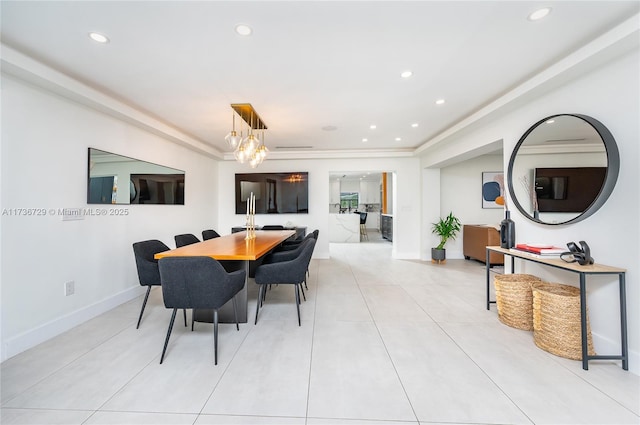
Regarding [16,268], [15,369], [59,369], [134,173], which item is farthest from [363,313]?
[134,173]

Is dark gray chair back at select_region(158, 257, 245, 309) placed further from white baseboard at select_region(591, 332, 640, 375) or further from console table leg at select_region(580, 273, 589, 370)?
white baseboard at select_region(591, 332, 640, 375)

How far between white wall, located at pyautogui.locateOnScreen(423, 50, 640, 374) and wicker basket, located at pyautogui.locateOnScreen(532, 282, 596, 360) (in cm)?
15

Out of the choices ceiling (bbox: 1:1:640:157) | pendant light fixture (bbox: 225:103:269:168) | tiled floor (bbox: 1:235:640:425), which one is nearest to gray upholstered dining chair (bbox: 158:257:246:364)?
tiled floor (bbox: 1:235:640:425)

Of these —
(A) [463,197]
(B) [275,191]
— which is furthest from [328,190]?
(A) [463,197]

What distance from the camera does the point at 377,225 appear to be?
12.8m

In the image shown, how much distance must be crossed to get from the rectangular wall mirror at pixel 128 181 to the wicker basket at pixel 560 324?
15.4 ft

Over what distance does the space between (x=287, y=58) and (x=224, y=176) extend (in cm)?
462

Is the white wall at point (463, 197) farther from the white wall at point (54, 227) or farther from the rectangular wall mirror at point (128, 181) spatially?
the white wall at point (54, 227)

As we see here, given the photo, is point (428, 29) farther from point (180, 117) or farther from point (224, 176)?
point (224, 176)

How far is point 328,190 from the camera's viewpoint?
6.21m

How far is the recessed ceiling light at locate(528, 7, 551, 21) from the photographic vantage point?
1.72 meters

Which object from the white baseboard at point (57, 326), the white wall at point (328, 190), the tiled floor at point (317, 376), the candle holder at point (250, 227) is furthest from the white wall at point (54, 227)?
the white wall at point (328, 190)

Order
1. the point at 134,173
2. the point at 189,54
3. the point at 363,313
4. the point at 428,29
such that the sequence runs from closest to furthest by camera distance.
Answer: the point at 428,29
the point at 189,54
the point at 363,313
the point at 134,173

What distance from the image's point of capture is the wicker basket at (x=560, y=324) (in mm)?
2045
